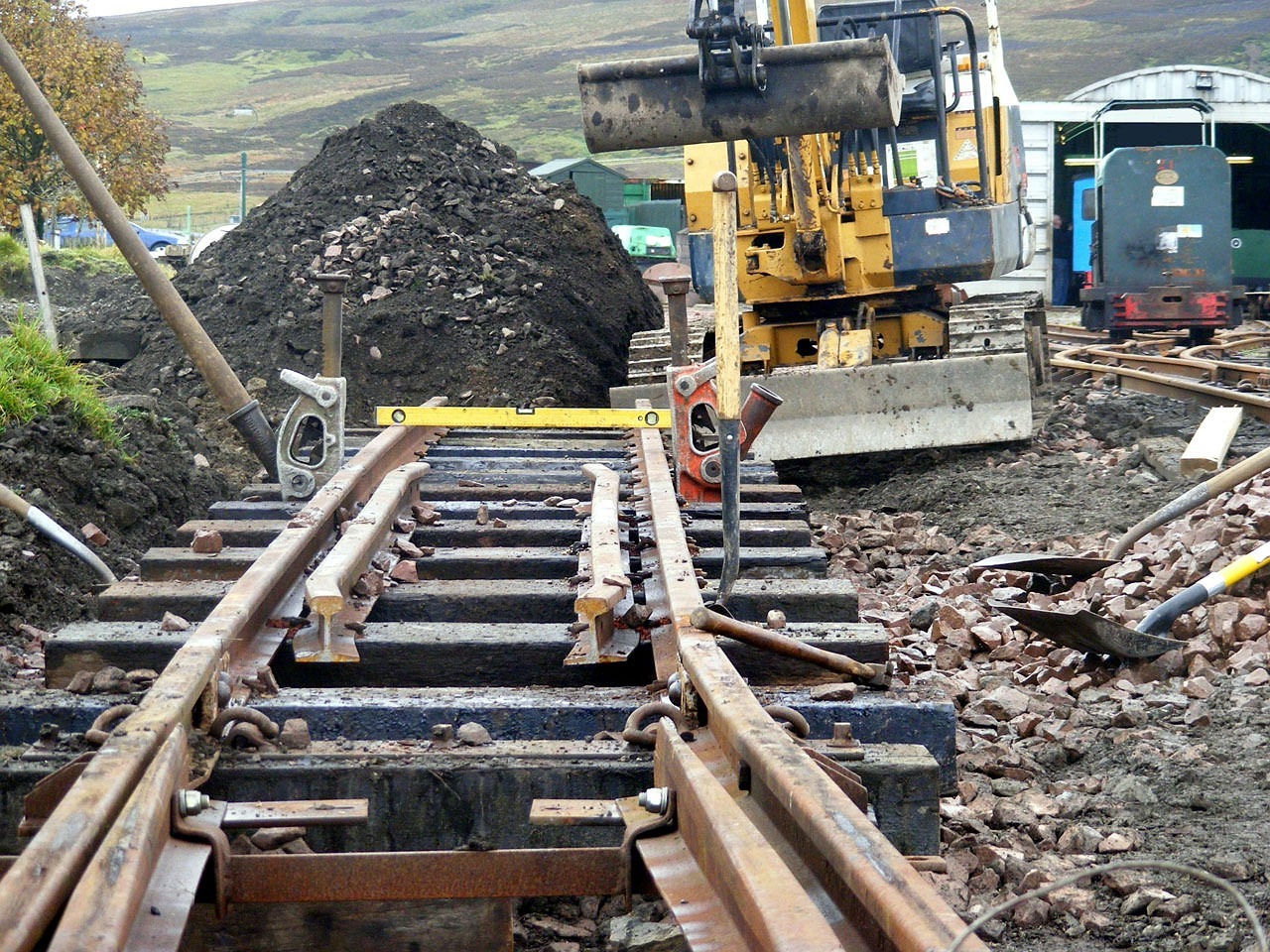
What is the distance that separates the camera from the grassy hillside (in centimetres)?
8406

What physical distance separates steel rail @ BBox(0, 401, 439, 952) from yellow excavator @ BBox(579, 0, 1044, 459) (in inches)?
213

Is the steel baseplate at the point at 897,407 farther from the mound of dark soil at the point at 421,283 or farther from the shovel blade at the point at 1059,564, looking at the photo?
the shovel blade at the point at 1059,564

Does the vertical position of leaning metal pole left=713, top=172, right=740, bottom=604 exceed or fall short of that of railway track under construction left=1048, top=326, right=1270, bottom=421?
it exceeds it

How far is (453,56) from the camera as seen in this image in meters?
120

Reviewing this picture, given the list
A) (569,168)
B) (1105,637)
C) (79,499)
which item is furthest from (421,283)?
(569,168)

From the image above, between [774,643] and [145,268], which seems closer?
[774,643]

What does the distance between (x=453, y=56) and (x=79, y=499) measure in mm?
119734

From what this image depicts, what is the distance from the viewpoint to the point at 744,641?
3.48 m

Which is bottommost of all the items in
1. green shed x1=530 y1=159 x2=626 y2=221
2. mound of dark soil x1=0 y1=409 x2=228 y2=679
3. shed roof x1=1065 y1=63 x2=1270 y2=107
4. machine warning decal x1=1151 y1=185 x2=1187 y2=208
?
mound of dark soil x1=0 y1=409 x2=228 y2=679

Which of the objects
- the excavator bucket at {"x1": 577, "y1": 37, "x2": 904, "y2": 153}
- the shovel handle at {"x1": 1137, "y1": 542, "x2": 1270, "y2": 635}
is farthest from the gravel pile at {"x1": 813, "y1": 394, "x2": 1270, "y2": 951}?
the excavator bucket at {"x1": 577, "y1": 37, "x2": 904, "y2": 153}

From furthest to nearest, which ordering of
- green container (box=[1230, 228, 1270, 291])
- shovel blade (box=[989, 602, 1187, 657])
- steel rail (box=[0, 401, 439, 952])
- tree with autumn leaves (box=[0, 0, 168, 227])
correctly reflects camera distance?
green container (box=[1230, 228, 1270, 291]) → tree with autumn leaves (box=[0, 0, 168, 227]) → shovel blade (box=[989, 602, 1187, 657]) → steel rail (box=[0, 401, 439, 952])

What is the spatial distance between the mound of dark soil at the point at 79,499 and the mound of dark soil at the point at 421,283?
10.0 ft

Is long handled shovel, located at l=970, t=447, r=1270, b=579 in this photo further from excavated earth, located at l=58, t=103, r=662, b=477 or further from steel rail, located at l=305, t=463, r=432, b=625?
excavated earth, located at l=58, t=103, r=662, b=477

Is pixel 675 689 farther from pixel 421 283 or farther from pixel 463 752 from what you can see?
pixel 421 283
